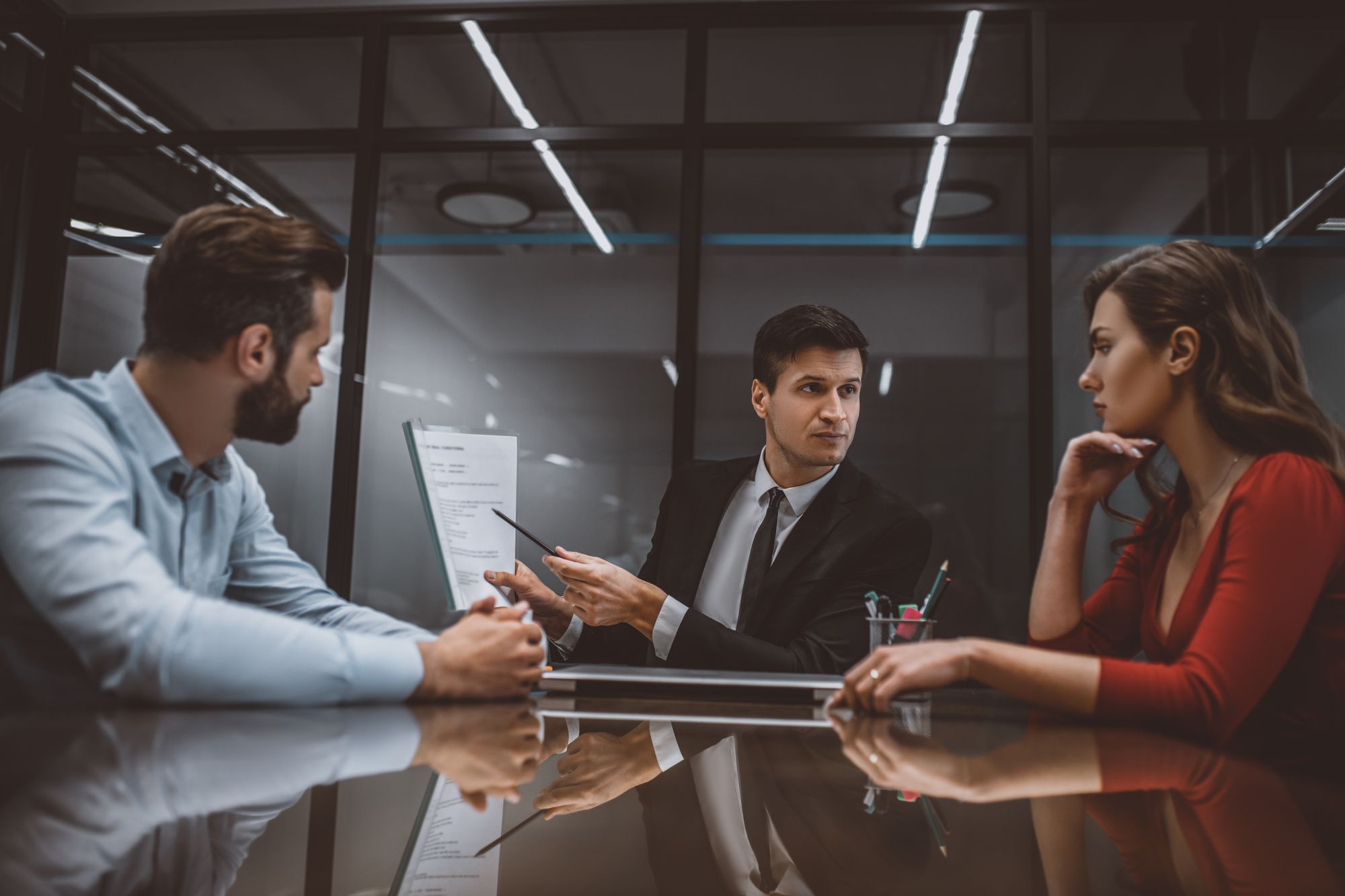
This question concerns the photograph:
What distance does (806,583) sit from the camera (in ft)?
6.68

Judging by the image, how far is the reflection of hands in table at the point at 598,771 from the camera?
2.21 feet


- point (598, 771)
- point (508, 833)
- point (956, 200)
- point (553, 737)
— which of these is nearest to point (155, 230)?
point (956, 200)

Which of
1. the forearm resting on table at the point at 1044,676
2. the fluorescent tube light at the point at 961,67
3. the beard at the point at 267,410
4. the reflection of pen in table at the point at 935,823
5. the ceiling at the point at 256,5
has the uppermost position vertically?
the ceiling at the point at 256,5

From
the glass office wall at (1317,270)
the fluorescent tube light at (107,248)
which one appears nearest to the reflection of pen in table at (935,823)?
the glass office wall at (1317,270)

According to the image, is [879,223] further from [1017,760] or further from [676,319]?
[1017,760]

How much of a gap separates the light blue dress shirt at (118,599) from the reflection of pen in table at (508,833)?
0.51 m

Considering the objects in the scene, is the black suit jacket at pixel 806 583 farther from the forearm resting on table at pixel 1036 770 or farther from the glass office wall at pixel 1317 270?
the glass office wall at pixel 1317 270

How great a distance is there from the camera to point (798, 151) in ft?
12.0

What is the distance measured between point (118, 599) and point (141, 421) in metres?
0.32

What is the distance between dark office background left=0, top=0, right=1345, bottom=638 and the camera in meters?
3.36

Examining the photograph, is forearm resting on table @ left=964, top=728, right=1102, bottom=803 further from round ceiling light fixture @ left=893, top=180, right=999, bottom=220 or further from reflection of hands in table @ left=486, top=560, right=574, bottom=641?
round ceiling light fixture @ left=893, top=180, right=999, bottom=220

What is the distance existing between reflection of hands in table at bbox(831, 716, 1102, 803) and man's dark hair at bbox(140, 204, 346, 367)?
989 mm

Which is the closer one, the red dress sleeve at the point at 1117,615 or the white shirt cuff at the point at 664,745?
the white shirt cuff at the point at 664,745

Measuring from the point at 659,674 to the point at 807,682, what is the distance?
229mm
